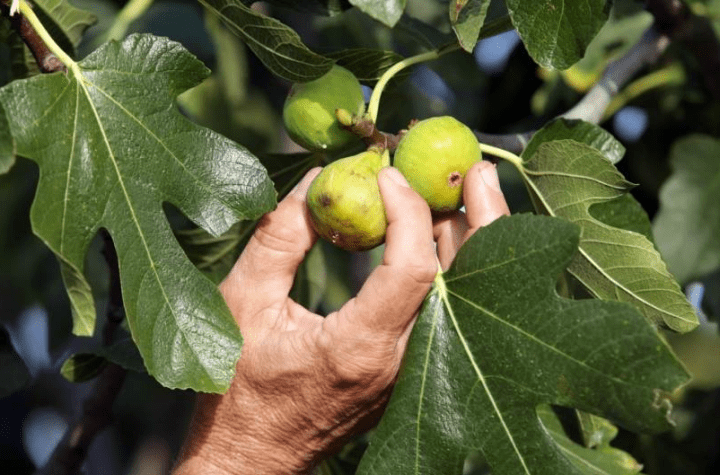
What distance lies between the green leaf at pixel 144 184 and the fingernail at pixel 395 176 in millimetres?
136

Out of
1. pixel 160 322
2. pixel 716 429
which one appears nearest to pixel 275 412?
pixel 160 322

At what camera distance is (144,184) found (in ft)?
4.24

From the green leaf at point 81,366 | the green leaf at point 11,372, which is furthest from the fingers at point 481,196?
the green leaf at point 11,372

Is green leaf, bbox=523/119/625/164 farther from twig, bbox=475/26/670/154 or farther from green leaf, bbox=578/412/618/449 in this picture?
green leaf, bbox=578/412/618/449

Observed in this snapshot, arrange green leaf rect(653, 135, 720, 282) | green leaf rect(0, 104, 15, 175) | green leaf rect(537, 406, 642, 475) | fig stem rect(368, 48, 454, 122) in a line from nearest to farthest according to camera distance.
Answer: green leaf rect(0, 104, 15, 175)
fig stem rect(368, 48, 454, 122)
green leaf rect(537, 406, 642, 475)
green leaf rect(653, 135, 720, 282)

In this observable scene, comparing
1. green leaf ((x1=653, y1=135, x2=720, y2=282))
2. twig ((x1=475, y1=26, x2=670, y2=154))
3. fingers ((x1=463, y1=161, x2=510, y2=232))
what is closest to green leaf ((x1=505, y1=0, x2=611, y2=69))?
fingers ((x1=463, y1=161, x2=510, y2=232))

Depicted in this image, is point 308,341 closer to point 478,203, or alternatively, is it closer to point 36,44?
point 478,203

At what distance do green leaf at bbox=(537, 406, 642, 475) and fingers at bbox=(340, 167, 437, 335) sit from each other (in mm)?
298

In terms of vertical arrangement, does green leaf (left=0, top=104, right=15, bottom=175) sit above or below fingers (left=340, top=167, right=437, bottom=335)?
above

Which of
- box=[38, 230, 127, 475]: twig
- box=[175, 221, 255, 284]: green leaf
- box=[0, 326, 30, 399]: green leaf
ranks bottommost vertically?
box=[38, 230, 127, 475]: twig

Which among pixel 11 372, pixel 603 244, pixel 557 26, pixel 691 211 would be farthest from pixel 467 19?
pixel 691 211

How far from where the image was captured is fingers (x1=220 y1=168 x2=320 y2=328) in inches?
55.5

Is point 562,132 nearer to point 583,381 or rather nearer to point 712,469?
point 583,381

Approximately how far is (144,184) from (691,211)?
1.33 meters
